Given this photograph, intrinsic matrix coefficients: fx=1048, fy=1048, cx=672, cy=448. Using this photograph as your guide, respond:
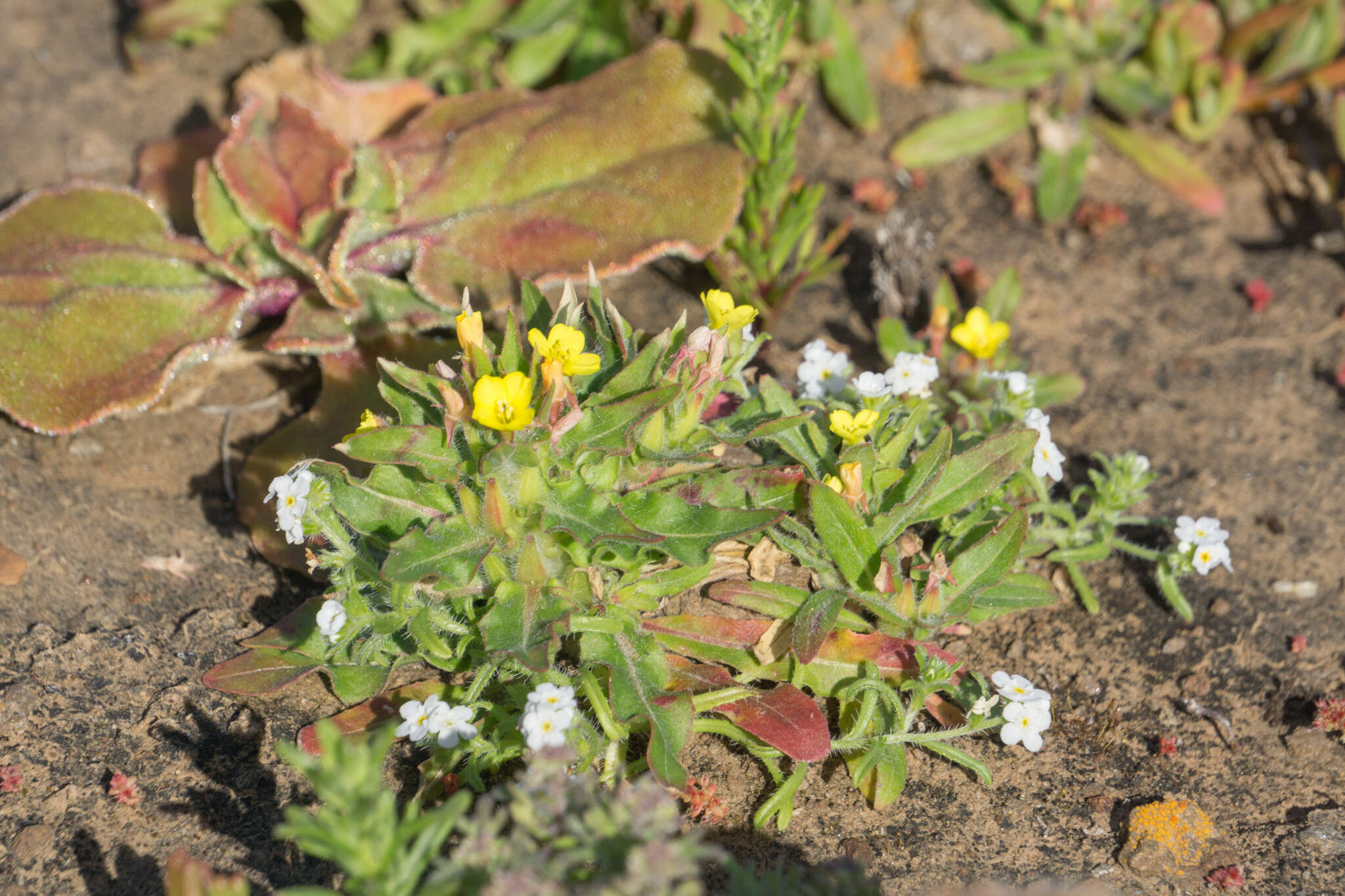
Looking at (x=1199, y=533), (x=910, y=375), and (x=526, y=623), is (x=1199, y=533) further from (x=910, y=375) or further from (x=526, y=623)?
(x=526, y=623)

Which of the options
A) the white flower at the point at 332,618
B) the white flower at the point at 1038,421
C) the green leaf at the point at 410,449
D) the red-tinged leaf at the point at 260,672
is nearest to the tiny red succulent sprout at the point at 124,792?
the red-tinged leaf at the point at 260,672

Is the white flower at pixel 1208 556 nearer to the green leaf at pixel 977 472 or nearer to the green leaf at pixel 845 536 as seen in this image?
the green leaf at pixel 977 472

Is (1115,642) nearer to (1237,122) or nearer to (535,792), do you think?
(535,792)

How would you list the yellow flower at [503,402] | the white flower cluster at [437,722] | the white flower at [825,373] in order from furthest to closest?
1. the white flower at [825,373]
2. the white flower cluster at [437,722]
3. the yellow flower at [503,402]

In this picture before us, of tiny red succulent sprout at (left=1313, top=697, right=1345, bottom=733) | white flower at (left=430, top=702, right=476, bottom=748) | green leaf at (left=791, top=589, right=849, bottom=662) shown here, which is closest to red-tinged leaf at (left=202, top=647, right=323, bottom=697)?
white flower at (left=430, top=702, right=476, bottom=748)

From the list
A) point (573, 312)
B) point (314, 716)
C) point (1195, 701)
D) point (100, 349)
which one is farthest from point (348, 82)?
point (1195, 701)

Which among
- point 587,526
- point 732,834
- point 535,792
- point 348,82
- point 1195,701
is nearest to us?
point 535,792
